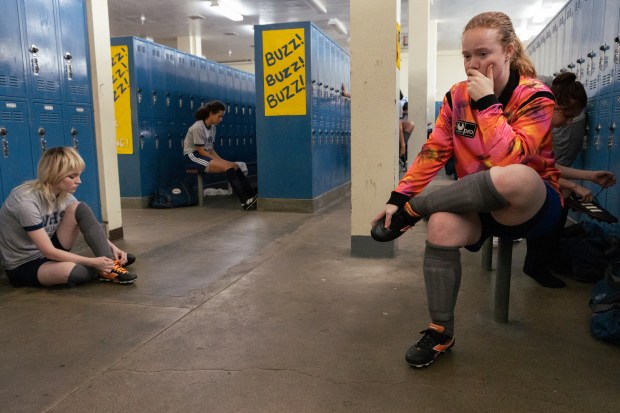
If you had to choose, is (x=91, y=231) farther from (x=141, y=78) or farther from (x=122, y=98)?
(x=141, y=78)

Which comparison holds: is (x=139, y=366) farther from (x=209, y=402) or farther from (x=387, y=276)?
(x=387, y=276)

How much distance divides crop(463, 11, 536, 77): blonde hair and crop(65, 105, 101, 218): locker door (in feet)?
10.3

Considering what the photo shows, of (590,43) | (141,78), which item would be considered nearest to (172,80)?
(141,78)

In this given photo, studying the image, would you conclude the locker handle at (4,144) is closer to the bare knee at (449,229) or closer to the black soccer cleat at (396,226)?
the black soccer cleat at (396,226)

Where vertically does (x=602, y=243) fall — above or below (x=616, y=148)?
below

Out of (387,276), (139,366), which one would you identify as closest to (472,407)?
(139,366)

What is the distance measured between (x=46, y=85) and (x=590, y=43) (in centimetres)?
423

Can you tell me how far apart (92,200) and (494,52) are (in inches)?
133

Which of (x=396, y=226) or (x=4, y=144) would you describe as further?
(x=4, y=144)

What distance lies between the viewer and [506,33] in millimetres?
1827

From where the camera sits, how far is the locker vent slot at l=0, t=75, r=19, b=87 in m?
3.25

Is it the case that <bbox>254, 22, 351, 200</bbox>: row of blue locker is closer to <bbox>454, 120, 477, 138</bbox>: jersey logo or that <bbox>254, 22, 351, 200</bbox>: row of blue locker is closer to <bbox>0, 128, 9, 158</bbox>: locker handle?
<bbox>0, 128, 9, 158</bbox>: locker handle

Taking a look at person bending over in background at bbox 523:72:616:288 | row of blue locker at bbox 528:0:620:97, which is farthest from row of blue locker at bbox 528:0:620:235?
person bending over in background at bbox 523:72:616:288

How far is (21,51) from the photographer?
11.1ft
